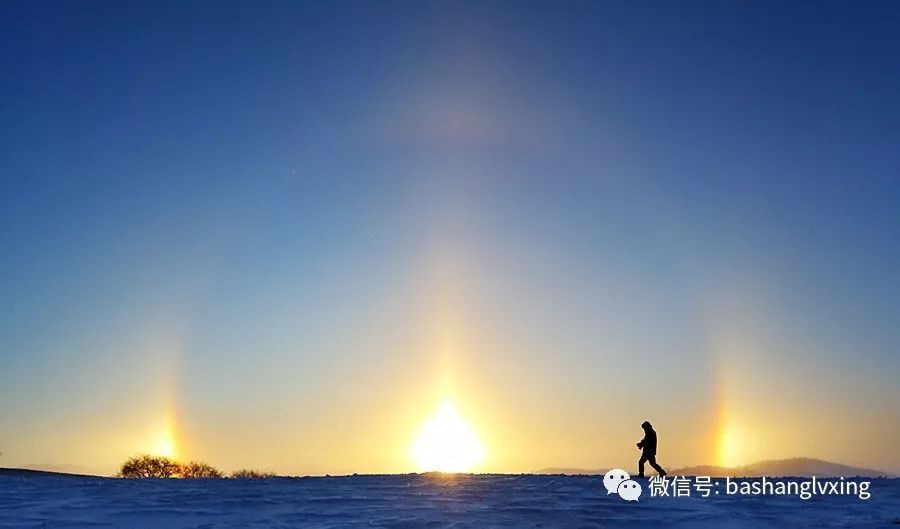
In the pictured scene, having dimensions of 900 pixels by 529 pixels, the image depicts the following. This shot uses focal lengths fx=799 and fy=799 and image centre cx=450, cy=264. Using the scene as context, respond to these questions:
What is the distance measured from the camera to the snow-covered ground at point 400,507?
17328 millimetres

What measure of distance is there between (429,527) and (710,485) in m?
13.3

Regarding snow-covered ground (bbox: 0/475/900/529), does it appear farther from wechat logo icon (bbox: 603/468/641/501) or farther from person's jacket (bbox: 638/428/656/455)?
person's jacket (bbox: 638/428/656/455)

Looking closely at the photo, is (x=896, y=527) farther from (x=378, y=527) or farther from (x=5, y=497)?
(x=5, y=497)

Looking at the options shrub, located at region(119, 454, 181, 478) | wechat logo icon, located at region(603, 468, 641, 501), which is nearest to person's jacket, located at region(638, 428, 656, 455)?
wechat logo icon, located at region(603, 468, 641, 501)

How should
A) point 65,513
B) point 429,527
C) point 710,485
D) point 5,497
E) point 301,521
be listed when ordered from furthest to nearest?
1. point 710,485
2. point 5,497
3. point 65,513
4. point 301,521
5. point 429,527

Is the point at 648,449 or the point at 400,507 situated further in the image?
the point at 648,449

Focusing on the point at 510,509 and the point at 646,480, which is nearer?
the point at 510,509

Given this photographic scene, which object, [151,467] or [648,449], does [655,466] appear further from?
[151,467]

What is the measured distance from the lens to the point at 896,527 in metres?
16.9

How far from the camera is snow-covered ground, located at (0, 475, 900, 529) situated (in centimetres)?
1733

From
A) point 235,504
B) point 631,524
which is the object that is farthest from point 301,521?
point 631,524

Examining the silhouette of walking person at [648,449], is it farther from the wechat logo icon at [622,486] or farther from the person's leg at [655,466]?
the wechat logo icon at [622,486]

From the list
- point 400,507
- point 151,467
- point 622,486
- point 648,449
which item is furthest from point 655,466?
point 151,467

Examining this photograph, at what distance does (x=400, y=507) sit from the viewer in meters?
19.7
